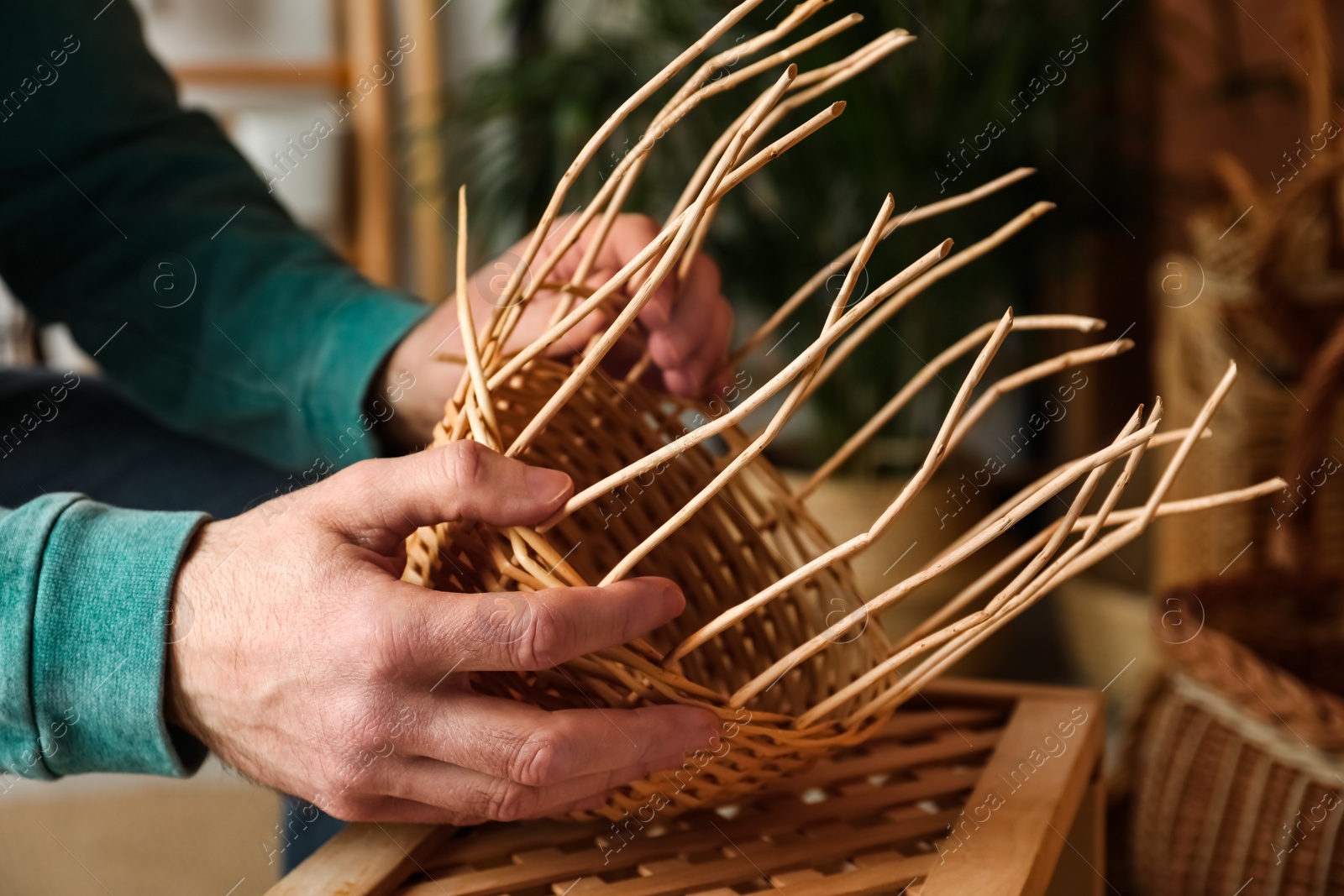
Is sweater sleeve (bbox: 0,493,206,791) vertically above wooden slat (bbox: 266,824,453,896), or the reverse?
sweater sleeve (bbox: 0,493,206,791)

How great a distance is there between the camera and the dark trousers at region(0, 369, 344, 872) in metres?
0.78

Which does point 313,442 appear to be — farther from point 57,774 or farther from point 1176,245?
point 1176,245

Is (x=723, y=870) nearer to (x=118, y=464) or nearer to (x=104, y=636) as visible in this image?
(x=104, y=636)

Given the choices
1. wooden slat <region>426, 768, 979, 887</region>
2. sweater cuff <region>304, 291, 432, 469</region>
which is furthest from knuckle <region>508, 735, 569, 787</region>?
sweater cuff <region>304, 291, 432, 469</region>

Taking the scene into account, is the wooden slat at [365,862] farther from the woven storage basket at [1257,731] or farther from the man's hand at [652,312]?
the woven storage basket at [1257,731]

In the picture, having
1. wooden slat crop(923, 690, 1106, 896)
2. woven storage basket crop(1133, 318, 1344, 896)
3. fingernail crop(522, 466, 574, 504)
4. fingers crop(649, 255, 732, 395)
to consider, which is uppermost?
fingernail crop(522, 466, 574, 504)

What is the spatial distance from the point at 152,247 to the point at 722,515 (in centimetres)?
48

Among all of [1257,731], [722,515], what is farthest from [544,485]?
[1257,731]

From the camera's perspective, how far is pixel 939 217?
1.50 m

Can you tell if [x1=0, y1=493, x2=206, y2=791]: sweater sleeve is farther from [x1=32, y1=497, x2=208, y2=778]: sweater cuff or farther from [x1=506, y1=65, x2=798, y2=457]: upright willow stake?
[x1=506, y1=65, x2=798, y2=457]: upright willow stake

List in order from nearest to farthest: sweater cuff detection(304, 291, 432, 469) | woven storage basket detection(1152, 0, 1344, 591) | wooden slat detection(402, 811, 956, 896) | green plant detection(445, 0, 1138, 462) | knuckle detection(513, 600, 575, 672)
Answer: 1. knuckle detection(513, 600, 575, 672)
2. wooden slat detection(402, 811, 956, 896)
3. sweater cuff detection(304, 291, 432, 469)
4. woven storage basket detection(1152, 0, 1344, 591)
5. green plant detection(445, 0, 1138, 462)

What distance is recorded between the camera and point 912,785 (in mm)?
566

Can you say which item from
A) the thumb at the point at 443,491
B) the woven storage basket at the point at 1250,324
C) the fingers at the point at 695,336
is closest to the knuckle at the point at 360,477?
the thumb at the point at 443,491

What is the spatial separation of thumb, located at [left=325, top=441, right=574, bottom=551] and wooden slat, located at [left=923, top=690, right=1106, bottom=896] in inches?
9.0
